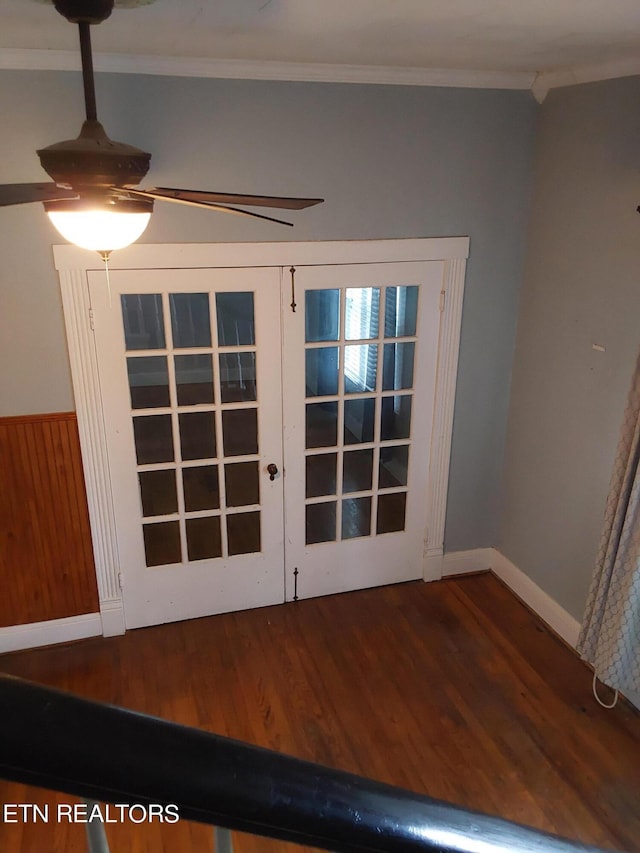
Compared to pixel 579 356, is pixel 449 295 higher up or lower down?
higher up

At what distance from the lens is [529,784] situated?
2584 mm

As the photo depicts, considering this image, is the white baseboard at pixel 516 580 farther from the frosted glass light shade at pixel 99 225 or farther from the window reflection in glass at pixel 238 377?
the frosted glass light shade at pixel 99 225

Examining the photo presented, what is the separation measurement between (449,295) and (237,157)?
128 centimetres

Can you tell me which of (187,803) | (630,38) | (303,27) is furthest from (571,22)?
(187,803)

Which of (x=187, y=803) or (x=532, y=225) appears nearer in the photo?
(x=187, y=803)

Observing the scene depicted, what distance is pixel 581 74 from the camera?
285 centimetres

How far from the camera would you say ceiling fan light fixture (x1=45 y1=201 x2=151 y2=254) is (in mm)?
1663

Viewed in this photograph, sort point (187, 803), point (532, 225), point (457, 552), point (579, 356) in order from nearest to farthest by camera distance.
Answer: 1. point (187, 803)
2. point (579, 356)
3. point (532, 225)
4. point (457, 552)

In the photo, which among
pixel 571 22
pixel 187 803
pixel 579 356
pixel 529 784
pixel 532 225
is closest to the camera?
pixel 187 803

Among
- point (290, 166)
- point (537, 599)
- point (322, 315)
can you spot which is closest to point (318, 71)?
point (290, 166)

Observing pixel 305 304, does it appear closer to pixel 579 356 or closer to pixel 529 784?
pixel 579 356

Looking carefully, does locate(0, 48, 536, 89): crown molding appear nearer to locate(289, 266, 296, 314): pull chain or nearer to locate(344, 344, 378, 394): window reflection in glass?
locate(289, 266, 296, 314): pull chain

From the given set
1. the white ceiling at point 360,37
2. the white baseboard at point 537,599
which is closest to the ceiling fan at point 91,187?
the white ceiling at point 360,37

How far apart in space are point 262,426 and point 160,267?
0.93 m
